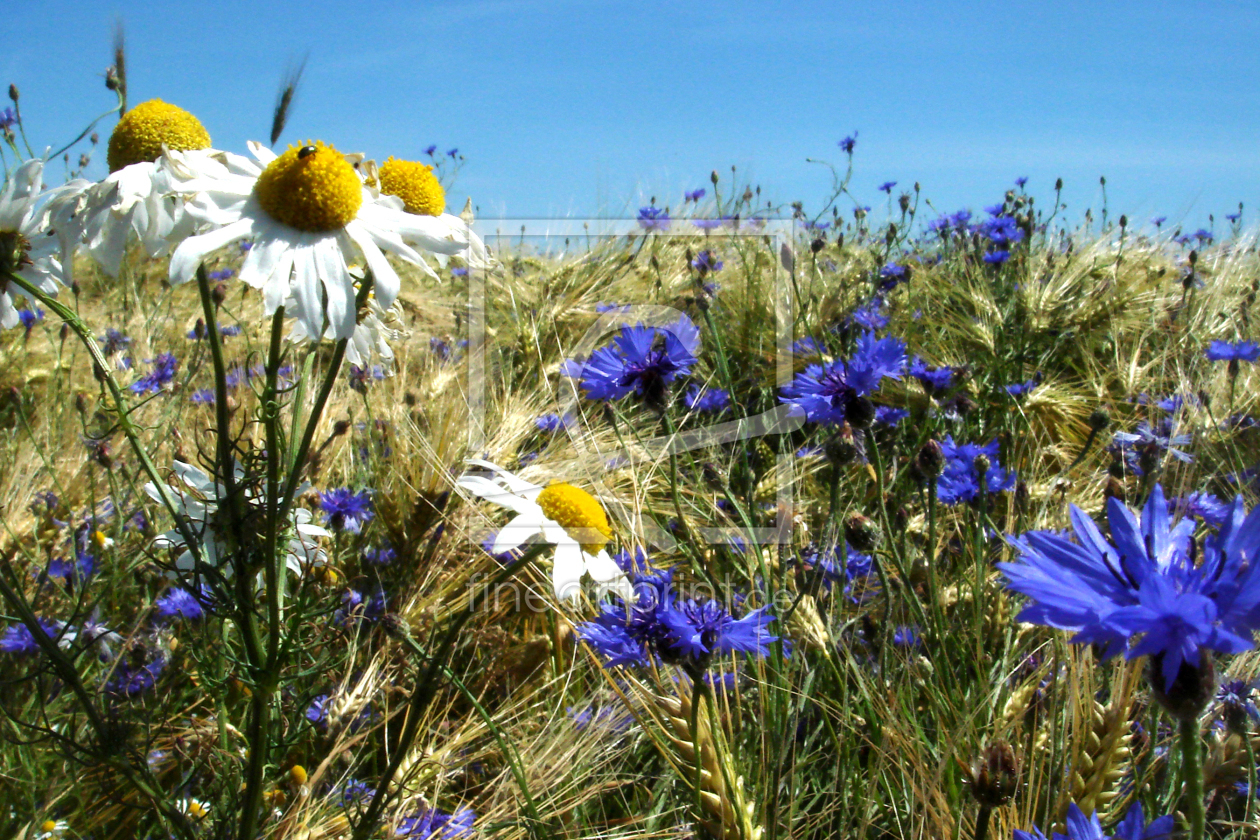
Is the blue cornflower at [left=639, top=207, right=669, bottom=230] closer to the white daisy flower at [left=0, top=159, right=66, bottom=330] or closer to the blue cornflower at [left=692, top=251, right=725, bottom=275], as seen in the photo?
the blue cornflower at [left=692, top=251, right=725, bottom=275]

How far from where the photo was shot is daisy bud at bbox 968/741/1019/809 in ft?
2.95

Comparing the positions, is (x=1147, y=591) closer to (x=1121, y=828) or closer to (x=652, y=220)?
(x=1121, y=828)

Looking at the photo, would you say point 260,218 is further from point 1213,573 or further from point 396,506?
point 396,506

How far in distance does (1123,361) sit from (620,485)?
7.61 ft

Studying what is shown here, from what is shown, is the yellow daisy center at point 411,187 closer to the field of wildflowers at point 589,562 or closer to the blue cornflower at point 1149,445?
the field of wildflowers at point 589,562

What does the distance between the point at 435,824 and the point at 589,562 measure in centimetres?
64

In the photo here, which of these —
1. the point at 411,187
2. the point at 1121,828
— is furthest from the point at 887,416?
the point at 411,187

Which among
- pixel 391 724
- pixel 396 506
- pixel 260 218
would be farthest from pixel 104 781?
pixel 260 218

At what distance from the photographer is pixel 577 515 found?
116 centimetres

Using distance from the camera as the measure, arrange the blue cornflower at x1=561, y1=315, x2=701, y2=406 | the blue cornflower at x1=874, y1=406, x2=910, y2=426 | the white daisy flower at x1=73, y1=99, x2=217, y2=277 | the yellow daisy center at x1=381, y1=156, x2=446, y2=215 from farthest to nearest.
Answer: the blue cornflower at x1=874, y1=406, x2=910, y2=426
the blue cornflower at x1=561, y1=315, x2=701, y2=406
the yellow daisy center at x1=381, y1=156, x2=446, y2=215
the white daisy flower at x1=73, y1=99, x2=217, y2=277

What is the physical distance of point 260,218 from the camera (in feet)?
3.00

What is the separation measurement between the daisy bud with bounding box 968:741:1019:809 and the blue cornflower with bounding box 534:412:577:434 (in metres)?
1.50

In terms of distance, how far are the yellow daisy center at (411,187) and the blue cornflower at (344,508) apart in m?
1.14

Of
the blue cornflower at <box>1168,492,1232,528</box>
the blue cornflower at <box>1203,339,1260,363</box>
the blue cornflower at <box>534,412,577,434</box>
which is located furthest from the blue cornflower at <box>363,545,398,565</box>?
the blue cornflower at <box>1203,339,1260,363</box>
